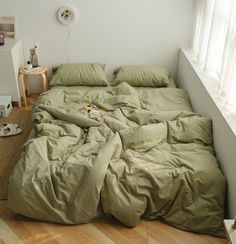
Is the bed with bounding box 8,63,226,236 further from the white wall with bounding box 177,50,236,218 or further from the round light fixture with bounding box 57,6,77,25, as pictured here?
the round light fixture with bounding box 57,6,77,25

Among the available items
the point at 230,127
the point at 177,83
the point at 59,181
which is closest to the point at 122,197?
the point at 59,181

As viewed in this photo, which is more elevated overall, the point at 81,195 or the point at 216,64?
the point at 216,64

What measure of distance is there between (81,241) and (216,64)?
176cm

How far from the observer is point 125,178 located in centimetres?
186

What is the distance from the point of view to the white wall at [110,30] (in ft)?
10.9

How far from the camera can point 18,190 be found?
1812 millimetres

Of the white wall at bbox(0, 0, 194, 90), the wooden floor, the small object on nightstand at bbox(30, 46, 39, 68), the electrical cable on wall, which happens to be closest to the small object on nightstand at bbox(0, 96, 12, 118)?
the small object on nightstand at bbox(30, 46, 39, 68)

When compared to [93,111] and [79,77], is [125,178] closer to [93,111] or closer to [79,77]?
[93,111]

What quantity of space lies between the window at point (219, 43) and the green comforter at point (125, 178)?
13.8 inches

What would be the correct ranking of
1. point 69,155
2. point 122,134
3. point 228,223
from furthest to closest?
1. point 122,134
2. point 69,155
3. point 228,223

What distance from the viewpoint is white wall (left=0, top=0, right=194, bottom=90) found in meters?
3.32

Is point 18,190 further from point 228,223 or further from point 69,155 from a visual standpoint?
point 228,223

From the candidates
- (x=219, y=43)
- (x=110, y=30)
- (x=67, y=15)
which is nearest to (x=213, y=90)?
(x=219, y=43)

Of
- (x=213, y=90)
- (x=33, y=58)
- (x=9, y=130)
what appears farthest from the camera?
(x=33, y=58)
